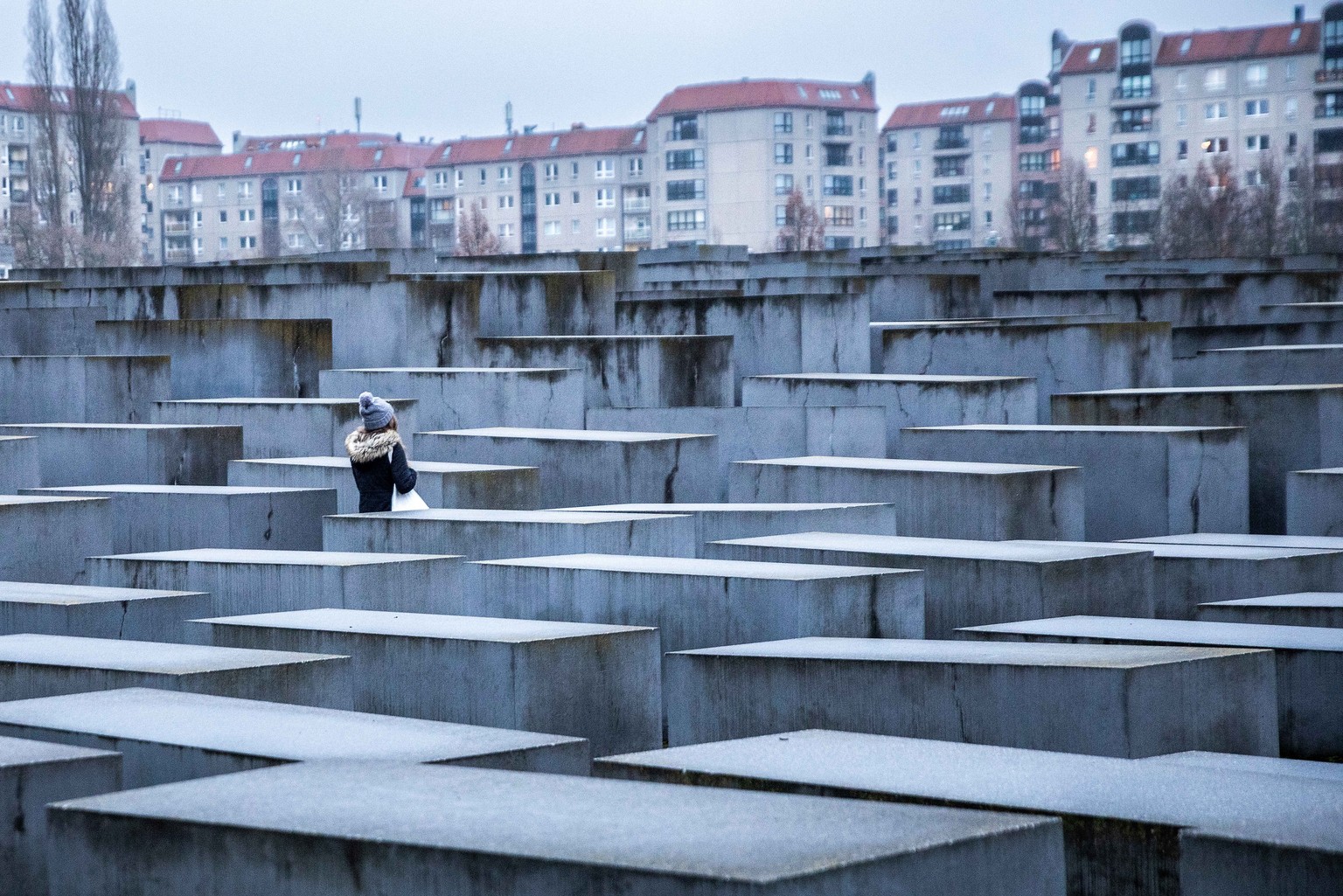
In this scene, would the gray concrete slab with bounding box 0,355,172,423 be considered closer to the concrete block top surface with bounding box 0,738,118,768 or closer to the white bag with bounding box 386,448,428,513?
the white bag with bounding box 386,448,428,513

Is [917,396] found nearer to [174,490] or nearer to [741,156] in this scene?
[174,490]

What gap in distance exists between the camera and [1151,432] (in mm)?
10156

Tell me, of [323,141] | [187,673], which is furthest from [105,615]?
[323,141]

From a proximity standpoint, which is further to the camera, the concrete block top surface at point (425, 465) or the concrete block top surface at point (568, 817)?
the concrete block top surface at point (425, 465)

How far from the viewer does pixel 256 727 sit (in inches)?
176

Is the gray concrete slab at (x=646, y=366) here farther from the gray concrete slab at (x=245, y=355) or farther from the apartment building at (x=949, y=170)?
the apartment building at (x=949, y=170)

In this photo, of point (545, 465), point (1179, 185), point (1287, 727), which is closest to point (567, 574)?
point (1287, 727)

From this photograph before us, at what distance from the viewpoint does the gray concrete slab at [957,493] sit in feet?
29.3

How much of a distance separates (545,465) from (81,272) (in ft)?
56.9

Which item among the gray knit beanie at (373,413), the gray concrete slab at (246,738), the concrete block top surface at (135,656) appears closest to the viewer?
the gray concrete slab at (246,738)

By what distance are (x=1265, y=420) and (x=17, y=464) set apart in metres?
7.56

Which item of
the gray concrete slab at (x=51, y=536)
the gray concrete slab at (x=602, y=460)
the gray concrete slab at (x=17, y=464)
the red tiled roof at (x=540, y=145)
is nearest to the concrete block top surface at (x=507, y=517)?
the gray concrete slab at (x=51, y=536)

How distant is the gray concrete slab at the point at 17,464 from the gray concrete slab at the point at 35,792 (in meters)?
6.52

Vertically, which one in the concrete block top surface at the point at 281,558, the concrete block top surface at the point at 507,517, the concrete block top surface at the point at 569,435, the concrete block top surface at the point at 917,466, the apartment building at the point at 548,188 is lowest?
the concrete block top surface at the point at 281,558
